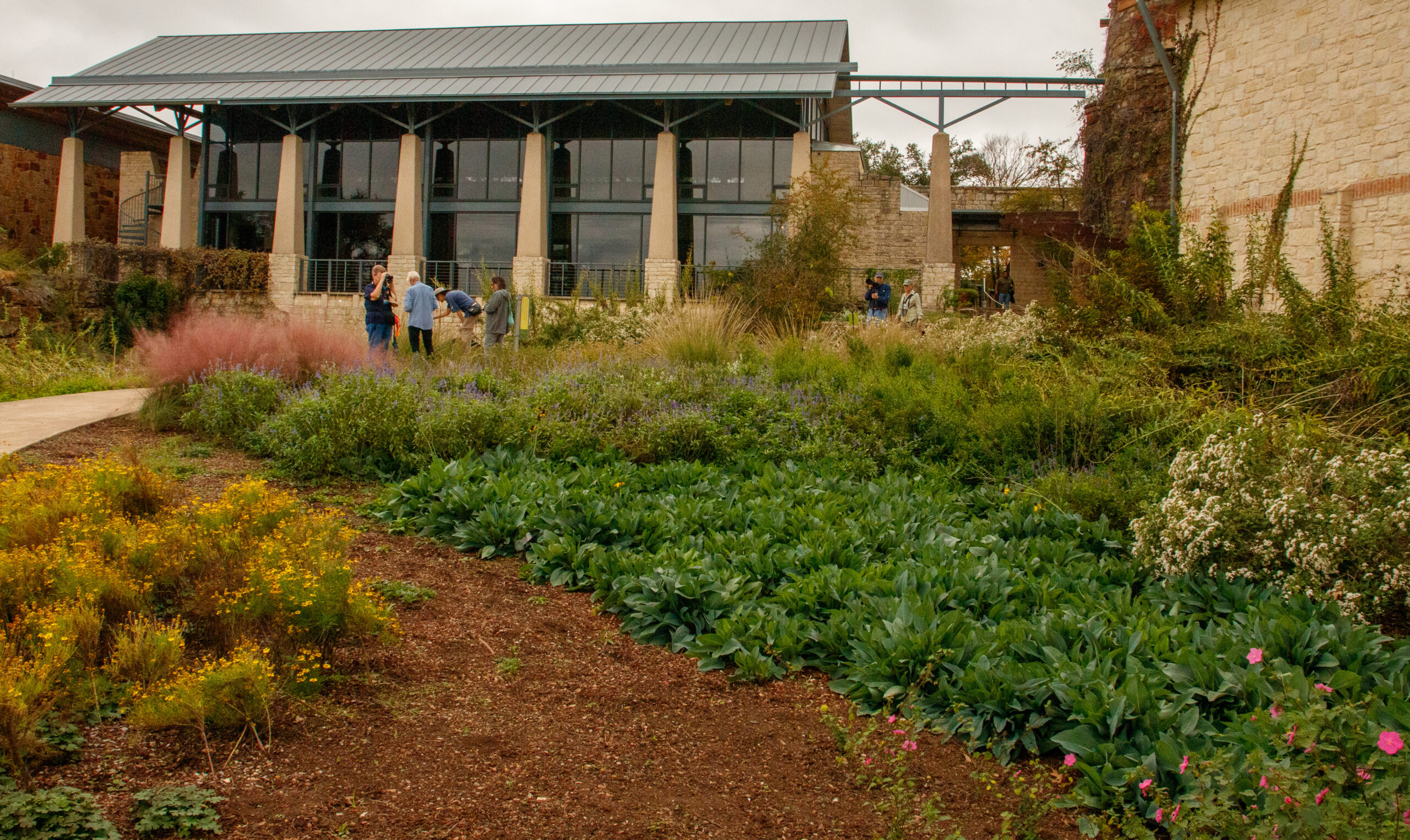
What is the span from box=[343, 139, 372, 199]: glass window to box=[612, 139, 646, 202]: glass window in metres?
7.03

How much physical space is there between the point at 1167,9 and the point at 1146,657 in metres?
15.3

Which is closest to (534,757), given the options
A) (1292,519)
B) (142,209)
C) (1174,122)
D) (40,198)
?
(1292,519)

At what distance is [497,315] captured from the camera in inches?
509

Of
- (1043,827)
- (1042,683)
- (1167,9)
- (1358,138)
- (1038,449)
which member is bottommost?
(1043,827)

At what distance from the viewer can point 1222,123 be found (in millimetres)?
14422

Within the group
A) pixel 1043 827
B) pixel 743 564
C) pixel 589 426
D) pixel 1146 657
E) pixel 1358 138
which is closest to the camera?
pixel 1043 827

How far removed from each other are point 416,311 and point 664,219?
42.5 feet

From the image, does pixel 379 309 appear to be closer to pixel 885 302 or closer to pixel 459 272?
pixel 885 302

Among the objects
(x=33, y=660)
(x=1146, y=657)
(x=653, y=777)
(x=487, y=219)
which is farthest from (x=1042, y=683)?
(x=487, y=219)

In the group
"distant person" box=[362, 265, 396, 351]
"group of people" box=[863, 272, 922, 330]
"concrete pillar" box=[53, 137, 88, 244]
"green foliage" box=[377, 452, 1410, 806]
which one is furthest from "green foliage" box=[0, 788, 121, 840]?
"concrete pillar" box=[53, 137, 88, 244]

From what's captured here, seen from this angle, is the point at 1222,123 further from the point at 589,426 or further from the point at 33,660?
the point at 33,660

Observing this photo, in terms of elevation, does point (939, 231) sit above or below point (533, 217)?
below

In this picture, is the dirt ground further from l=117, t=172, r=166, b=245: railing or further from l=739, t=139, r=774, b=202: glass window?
l=117, t=172, r=166, b=245: railing

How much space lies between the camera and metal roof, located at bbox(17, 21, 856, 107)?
78.5ft
